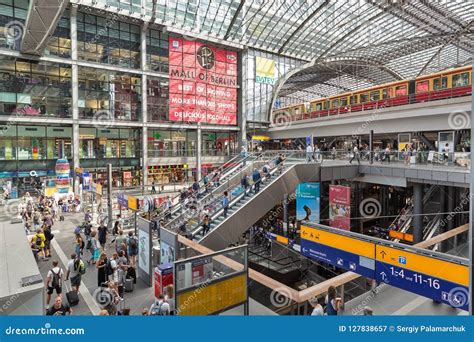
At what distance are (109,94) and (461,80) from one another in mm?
30581

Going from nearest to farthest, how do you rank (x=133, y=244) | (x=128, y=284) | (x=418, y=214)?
(x=128, y=284) → (x=133, y=244) → (x=418, y=214)

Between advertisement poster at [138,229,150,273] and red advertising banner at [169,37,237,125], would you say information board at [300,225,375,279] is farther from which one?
red advertising banner at [169,37,237,125]

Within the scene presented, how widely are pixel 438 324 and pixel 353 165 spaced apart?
57.0 ft

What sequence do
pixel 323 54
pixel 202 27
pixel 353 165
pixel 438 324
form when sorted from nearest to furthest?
pixel 438 324 → pixel 353 165 → pixel 202 27 → pixel 323 54

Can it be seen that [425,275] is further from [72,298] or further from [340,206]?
[340,206]

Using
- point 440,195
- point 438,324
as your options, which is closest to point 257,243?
point 440,195

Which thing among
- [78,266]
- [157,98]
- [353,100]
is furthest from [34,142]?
[353,100]

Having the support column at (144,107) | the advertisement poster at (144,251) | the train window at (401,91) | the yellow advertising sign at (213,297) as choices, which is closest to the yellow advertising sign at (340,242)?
the yellow advertising sign at (213,297)

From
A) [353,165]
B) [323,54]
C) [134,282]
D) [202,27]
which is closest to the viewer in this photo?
[134,282]

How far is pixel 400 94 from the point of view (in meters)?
25.2

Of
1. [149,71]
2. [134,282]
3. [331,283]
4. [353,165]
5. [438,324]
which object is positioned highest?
[149,71]

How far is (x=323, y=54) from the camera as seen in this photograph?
47875 mm

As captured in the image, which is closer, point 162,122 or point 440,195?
point 440,195

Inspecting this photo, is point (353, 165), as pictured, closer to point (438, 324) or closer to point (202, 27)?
point (438, 324)
